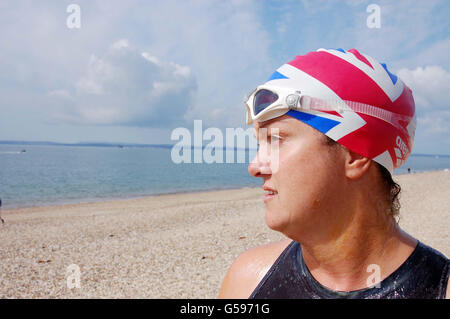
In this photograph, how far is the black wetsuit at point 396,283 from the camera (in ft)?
5.10

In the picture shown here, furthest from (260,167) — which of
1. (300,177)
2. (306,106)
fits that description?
(306,106)

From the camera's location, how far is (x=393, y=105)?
1694mm

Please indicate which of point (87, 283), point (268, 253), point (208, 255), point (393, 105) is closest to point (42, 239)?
point (87, 283)

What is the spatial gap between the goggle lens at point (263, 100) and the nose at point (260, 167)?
0.28 m

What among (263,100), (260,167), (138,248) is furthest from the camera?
(138,248)

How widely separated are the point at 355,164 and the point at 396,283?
1.97 ft

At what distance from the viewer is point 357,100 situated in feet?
5.46

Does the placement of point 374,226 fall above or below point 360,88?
below

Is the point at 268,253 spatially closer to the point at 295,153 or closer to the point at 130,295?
the point at 295,153

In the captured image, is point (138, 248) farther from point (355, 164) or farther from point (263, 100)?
point (355, 164)
